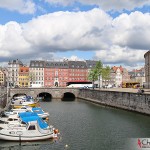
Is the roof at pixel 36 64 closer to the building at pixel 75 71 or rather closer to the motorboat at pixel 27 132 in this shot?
the building at pixel 75 71

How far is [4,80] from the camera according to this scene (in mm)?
192500

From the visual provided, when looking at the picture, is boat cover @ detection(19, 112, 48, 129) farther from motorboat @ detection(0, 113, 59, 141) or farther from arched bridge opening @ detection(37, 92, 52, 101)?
arched bridge opening @ detection(37, 92, 52, 101)

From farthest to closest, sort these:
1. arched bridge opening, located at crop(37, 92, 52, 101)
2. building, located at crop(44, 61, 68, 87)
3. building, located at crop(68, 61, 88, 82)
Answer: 1. building, located at crop(68, 61, 88, 82)
2. building, located at crop(44, 61, 68, 87)
3. arched bridge opening, located at crop(37, 92, 52, 101)

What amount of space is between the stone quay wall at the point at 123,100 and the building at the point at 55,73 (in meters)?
86.7

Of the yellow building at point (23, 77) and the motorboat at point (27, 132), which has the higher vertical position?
the yellow building at point (23, 77)

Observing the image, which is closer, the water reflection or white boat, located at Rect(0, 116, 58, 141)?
the water reflection

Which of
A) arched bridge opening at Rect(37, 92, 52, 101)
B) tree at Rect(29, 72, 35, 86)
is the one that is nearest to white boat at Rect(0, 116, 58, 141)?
arched bridge opening at Rect(37, 92, 52, 101)

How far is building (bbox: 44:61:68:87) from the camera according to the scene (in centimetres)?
19212

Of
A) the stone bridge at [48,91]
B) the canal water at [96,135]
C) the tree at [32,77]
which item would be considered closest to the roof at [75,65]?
the tree at [32,77]

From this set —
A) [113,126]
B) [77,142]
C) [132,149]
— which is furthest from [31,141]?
[113,126]

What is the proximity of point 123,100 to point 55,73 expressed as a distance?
12276 cm

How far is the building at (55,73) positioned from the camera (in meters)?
192

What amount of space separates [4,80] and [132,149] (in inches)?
6595

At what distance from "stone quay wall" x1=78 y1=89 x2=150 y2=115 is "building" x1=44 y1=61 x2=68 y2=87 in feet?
285
